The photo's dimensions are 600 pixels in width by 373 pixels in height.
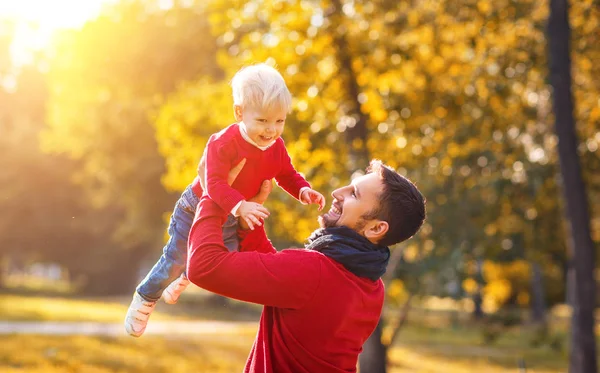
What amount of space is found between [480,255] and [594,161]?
2.96m

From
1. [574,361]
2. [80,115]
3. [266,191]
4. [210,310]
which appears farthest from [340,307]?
[210,310]

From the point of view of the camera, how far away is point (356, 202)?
11.4 ft

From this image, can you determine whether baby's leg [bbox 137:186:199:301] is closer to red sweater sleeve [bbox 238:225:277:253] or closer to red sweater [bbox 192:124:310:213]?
red sweater [bbox 192:124:310:213]

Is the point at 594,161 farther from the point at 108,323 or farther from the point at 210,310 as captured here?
the point at 210,310

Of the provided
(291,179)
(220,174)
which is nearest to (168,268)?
(220,174)

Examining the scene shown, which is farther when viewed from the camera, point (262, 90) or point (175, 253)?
point (175, 253)

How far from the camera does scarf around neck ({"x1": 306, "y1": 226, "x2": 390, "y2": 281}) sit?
3.42m

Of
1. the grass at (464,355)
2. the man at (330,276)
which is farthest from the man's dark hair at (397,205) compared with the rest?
the grass at (464,355)

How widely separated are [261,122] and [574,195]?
11319 millimetres

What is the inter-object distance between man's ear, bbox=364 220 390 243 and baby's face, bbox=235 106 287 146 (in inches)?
20.8

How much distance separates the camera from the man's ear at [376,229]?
3.46 metres

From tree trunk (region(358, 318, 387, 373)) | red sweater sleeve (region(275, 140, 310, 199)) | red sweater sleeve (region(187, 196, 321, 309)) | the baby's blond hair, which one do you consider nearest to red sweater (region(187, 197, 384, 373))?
red sweater sleeve (region(187, 196, 321, 309))

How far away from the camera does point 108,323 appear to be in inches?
1017

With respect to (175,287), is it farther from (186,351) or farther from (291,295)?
(186,351)
